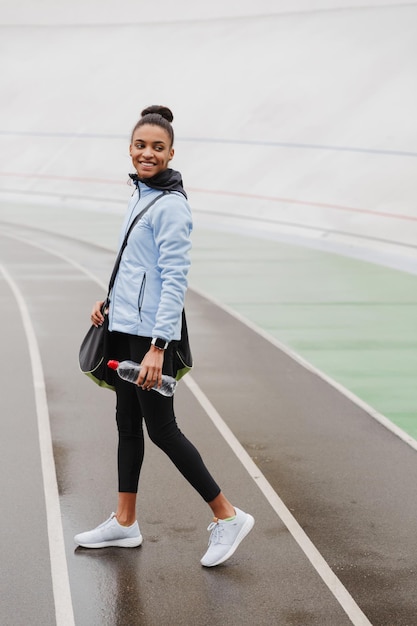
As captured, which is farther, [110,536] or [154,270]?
[110,536]

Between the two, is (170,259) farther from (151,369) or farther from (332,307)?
(332,307)

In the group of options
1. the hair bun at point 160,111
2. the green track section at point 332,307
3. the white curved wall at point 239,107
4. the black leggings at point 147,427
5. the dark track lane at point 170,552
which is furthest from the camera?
the white curved wall at point 239,107

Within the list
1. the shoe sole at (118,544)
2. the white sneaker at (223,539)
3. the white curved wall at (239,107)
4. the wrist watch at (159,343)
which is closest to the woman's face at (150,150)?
the wrist watch at (159,343)

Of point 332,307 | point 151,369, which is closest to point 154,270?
point 151,369

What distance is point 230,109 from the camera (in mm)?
28328

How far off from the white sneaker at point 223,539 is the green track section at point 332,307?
297 cm

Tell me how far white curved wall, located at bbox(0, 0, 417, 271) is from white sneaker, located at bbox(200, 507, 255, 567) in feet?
40.6

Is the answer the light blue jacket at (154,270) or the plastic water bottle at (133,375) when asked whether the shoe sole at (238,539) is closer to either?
the plastic water bottle at (133,375)

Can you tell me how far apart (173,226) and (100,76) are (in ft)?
95.3

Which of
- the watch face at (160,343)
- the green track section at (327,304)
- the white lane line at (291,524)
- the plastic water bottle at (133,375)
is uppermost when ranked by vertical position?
the watch face at (160,343)

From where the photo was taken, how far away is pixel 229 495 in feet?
20.8

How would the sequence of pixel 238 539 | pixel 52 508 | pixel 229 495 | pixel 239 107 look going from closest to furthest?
1. pixel 238 539
2. pixel 52 508
3. pixel 229 495
4. pixel 239 107

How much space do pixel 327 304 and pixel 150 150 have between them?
8.93 metres

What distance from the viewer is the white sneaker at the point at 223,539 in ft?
17.2
